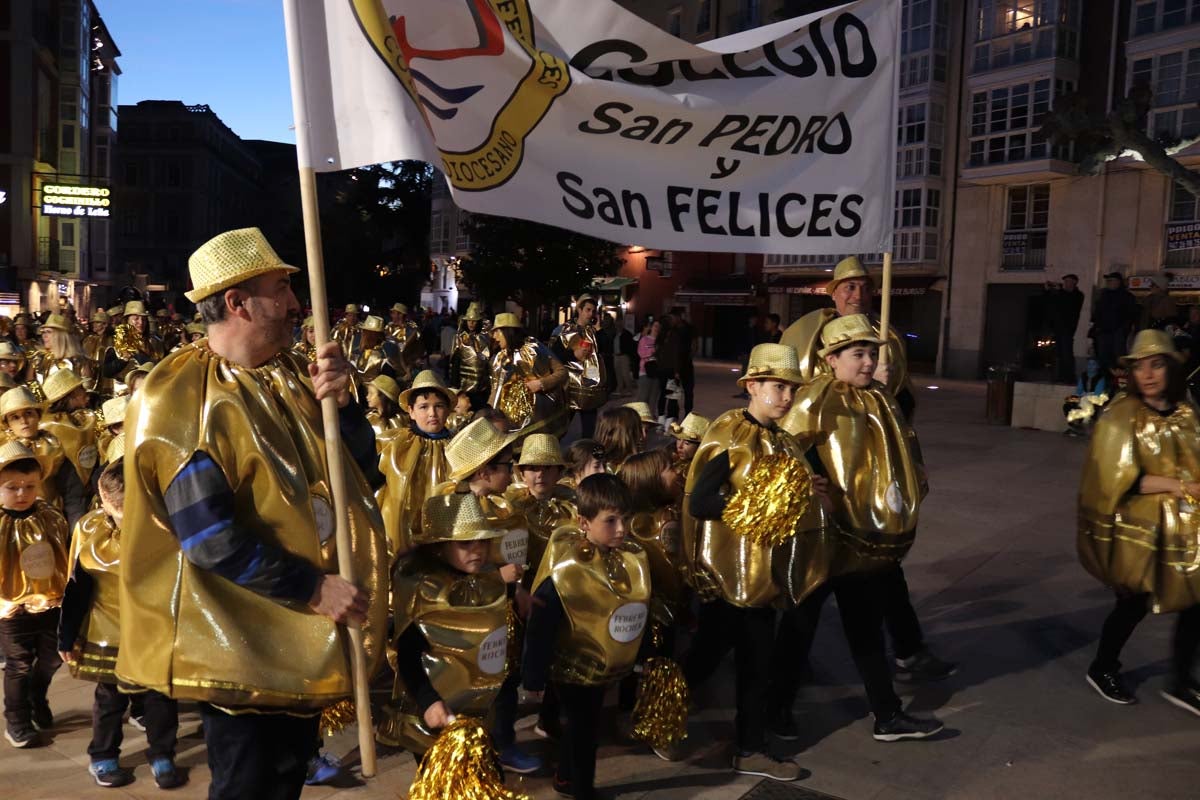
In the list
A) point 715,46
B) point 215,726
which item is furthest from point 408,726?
point 715,46

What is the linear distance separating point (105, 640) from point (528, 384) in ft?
17.9

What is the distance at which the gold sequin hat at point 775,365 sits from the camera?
4023 mm

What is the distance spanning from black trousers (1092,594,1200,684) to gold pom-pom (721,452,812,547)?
6.93 ft

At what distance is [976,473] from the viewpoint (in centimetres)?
1117

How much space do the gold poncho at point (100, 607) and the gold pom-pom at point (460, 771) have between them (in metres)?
1.82

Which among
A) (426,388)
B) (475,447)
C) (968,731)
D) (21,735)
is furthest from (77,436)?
(968,731)

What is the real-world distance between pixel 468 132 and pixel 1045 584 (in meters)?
5.40

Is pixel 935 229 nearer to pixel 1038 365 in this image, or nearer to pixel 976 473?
pixel 1038 365

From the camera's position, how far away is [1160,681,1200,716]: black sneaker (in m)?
4.82

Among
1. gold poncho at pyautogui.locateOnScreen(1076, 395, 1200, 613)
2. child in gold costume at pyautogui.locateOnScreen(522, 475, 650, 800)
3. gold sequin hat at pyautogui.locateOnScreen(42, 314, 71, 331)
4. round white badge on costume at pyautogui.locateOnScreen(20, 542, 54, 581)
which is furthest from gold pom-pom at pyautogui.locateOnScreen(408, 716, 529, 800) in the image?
gold sequin hat at pyautogui.locateOnScreen(42, 314, 71, 331)

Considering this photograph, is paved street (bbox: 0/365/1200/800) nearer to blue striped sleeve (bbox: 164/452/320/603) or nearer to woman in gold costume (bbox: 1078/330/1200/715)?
woman in gold costume (bbox: 1078/330/1200/715)

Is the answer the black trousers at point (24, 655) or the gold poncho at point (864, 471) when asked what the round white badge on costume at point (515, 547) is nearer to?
the gold poncho at point (864, 471)

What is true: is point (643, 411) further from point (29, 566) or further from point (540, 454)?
point (29, 566)

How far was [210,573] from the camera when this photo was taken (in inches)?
94.3
